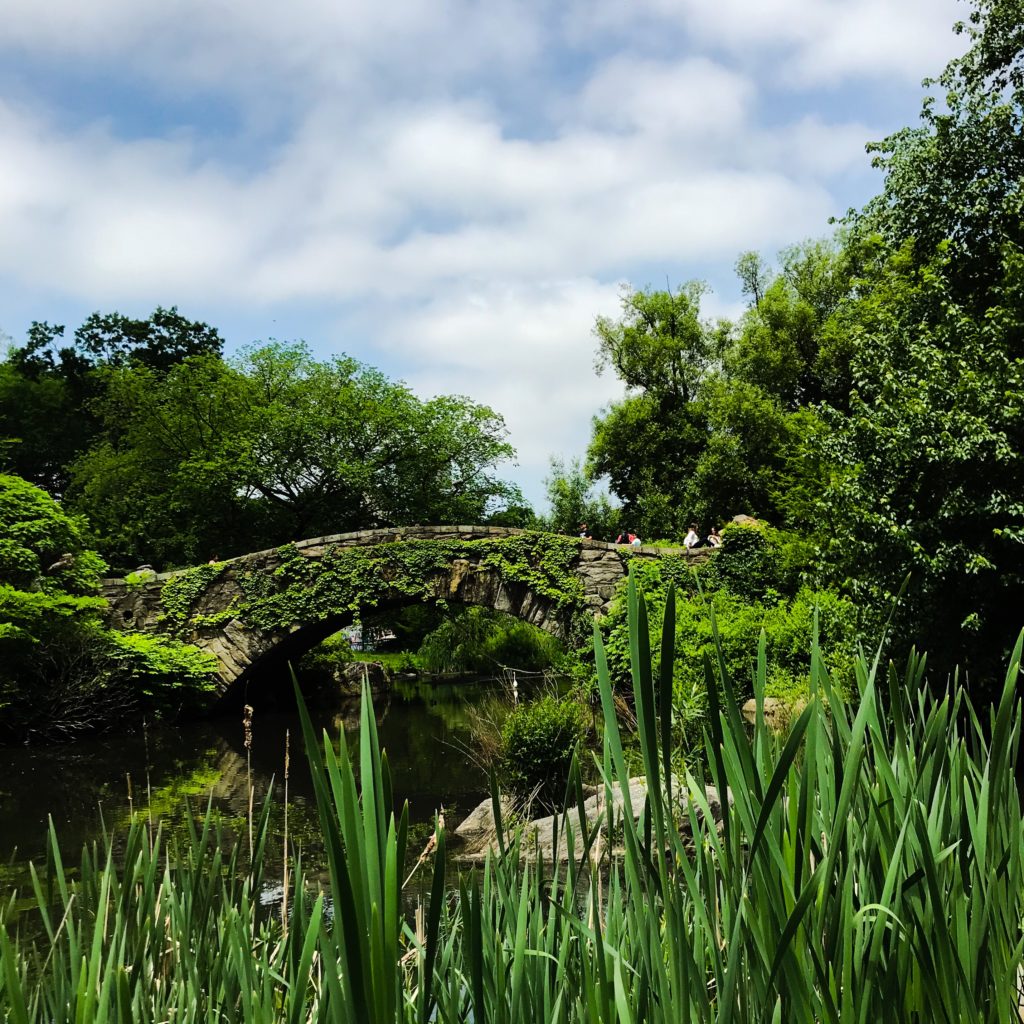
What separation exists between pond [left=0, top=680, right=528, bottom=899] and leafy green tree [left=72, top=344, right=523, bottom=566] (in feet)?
29.3

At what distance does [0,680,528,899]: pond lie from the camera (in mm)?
7520

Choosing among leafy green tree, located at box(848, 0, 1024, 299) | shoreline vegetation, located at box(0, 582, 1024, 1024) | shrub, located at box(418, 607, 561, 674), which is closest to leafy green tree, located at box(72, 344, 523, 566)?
shrub, located at box(418, 607, 561, 674)

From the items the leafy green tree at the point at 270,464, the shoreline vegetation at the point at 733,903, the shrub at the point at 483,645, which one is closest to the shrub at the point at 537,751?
the shoreline vegetation at the point at 733,903

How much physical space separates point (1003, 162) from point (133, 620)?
46.3ft

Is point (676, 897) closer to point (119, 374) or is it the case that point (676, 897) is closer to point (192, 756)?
point (192, 756)

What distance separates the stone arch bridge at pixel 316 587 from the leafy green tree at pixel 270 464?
26.1 feet

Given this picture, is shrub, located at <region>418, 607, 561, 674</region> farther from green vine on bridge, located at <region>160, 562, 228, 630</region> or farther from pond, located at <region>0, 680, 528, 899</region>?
green vine on bridge, located at <region>160, 562, 228, 630</region>

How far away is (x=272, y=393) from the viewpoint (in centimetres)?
2658

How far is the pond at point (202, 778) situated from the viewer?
752cm

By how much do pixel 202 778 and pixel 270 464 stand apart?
14.6 meters

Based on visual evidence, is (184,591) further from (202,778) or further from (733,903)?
(733,903)

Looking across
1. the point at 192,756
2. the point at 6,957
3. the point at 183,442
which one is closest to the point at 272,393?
the point at 183,442

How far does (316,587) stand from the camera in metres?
15.4

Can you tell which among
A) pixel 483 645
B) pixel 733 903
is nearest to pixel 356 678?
pixel 483 645
